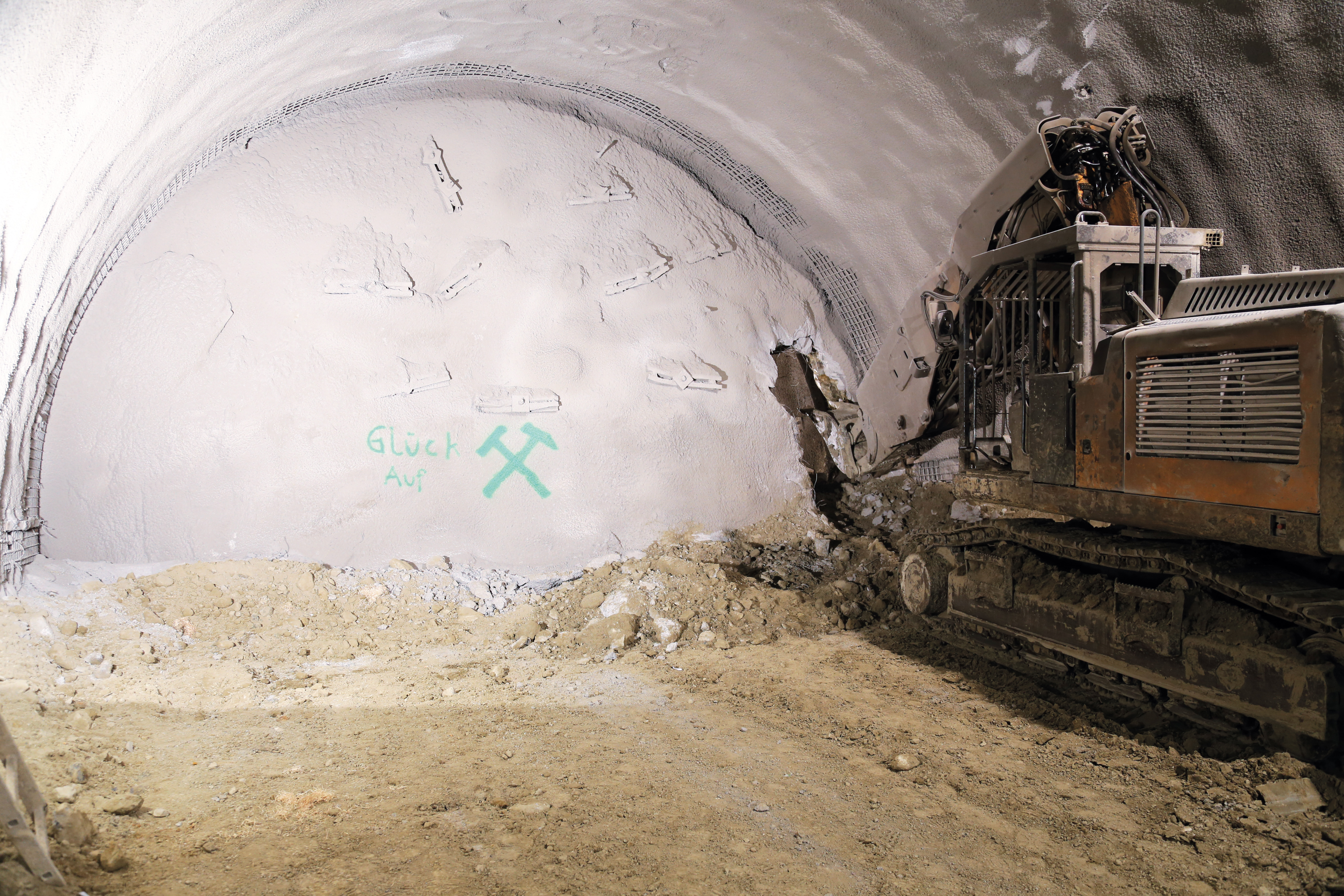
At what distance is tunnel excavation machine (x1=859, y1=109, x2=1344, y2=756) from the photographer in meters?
3.07

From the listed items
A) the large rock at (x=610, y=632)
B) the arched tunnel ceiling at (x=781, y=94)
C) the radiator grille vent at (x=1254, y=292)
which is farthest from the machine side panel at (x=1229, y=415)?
the large rock at (x=610, y=632)

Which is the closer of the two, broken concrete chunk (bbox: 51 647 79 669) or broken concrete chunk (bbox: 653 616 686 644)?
broken concrete chunk (bbox: 51 647 79 669)

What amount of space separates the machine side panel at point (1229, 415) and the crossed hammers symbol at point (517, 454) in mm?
4787

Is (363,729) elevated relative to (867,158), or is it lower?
lower

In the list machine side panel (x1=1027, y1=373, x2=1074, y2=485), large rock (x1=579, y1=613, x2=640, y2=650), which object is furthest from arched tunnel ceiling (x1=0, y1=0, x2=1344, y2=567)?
large rock (x1=579, y1=613, x2=640, y2=650)

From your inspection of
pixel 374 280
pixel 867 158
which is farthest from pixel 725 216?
pixel 374 280

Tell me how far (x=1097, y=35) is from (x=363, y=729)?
20.3ft

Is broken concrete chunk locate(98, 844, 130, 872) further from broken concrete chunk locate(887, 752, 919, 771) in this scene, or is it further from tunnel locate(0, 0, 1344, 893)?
broken concrete chunk locate(887, 752, 919, 771)

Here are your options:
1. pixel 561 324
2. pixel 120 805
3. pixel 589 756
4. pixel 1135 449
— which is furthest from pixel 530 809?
pixel 561 324

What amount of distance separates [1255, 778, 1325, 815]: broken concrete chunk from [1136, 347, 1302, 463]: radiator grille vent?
1258mm

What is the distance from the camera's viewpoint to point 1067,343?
426 centimetres

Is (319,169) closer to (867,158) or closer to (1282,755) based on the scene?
(867,158)

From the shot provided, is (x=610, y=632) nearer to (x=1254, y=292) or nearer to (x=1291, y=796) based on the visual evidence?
(x=1291, y=796)

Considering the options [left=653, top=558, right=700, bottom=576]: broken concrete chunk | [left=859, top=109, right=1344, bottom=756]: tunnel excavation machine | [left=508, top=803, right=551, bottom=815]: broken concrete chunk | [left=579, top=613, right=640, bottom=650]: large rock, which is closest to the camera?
[left=859, top=109, right=1344, bottom=756]: tunnel excavation machine
